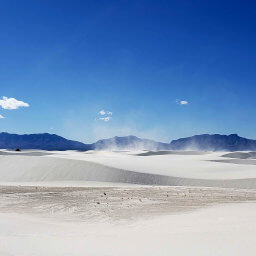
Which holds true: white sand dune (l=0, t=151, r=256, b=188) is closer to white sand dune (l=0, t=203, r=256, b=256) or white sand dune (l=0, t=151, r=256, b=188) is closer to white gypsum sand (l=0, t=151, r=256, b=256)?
white gypsum sand (l=0, t=151, r=256, b=256)

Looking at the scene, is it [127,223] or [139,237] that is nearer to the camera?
[139,237]

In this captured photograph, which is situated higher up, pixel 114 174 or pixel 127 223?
pixel 114 174

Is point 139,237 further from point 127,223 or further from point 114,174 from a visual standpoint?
point 114,174

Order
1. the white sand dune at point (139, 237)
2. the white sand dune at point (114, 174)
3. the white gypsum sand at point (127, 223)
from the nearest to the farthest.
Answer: the white sand dune at point (139, 237), the white gypsum sand at point (127, 223), the white sand dune at point (114, 174)

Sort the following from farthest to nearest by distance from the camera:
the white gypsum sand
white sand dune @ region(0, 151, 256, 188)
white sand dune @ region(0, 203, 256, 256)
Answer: white sand dune @ region(0, 151, 256, 188)
the white gypsum sand
white sand dune @ region(0, 203, 256, 256)

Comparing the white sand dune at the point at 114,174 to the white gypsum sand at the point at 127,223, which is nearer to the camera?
the white gypsum sand at the point at 127,223

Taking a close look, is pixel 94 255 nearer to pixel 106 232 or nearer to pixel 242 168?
pixel 106 232

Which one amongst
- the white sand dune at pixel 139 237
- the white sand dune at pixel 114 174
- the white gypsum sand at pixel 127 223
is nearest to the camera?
the white sand dune at pixel 139 237

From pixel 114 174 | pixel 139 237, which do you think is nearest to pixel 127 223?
pixel 139 237

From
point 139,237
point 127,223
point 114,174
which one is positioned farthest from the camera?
point 114,174

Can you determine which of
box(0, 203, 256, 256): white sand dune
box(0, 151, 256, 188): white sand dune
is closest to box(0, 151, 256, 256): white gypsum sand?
box(0, 203, 256, 256): white sand dune

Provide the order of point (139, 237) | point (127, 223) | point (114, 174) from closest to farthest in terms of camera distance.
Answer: point (139, 237) → point (127, 223) → point (114, 174)

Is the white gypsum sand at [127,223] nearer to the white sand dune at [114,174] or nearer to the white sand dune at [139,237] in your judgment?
the white sand dune at [139,237]

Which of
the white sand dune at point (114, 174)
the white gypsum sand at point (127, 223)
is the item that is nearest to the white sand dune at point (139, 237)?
the white gypsum sand at point (127, 223)
